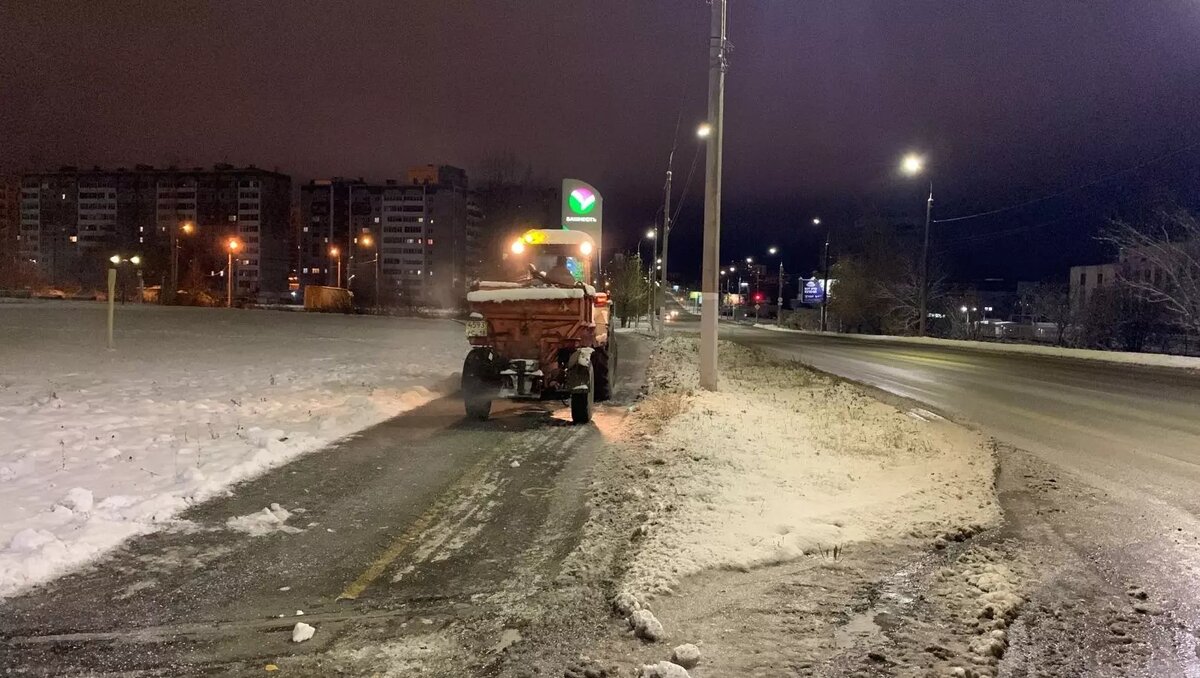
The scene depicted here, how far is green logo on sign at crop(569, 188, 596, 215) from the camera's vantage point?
95.2 ft

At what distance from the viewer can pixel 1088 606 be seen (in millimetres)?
4812

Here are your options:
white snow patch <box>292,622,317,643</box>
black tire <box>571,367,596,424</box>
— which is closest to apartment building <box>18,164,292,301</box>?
black tire <box>571,367,596,424</box>

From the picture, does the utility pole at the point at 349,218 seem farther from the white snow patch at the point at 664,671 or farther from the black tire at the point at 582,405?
the white snow patch at the point at 664,671

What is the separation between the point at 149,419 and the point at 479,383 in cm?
451

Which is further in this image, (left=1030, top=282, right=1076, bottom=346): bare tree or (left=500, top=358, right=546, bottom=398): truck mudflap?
(left=1030, top=282, right=1076, bottom=346): bare tree

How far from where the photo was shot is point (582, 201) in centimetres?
2922

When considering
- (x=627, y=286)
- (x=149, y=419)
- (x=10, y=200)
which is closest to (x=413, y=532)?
(x=149, y=419)

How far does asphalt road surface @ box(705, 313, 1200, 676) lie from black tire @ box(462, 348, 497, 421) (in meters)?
6.98

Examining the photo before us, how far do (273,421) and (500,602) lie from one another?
733 centimetres

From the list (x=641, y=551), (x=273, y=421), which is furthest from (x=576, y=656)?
(x=273, y=421)

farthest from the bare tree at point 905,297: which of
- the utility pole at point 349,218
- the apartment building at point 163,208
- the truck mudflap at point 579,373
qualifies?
the apartment building at point 163,208

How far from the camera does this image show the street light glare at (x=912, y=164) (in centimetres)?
3944

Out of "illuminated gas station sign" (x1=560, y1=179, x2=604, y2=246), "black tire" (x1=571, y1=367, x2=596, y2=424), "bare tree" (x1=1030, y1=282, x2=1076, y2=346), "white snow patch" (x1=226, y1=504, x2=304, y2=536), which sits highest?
"illuminated gas station sign" (x1=560, y1=179, x2=604, y2=246)

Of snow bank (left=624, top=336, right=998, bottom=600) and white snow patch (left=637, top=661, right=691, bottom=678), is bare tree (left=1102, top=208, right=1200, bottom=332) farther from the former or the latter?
white snow patch (left=637, top=661, right=691, bottom=678)
